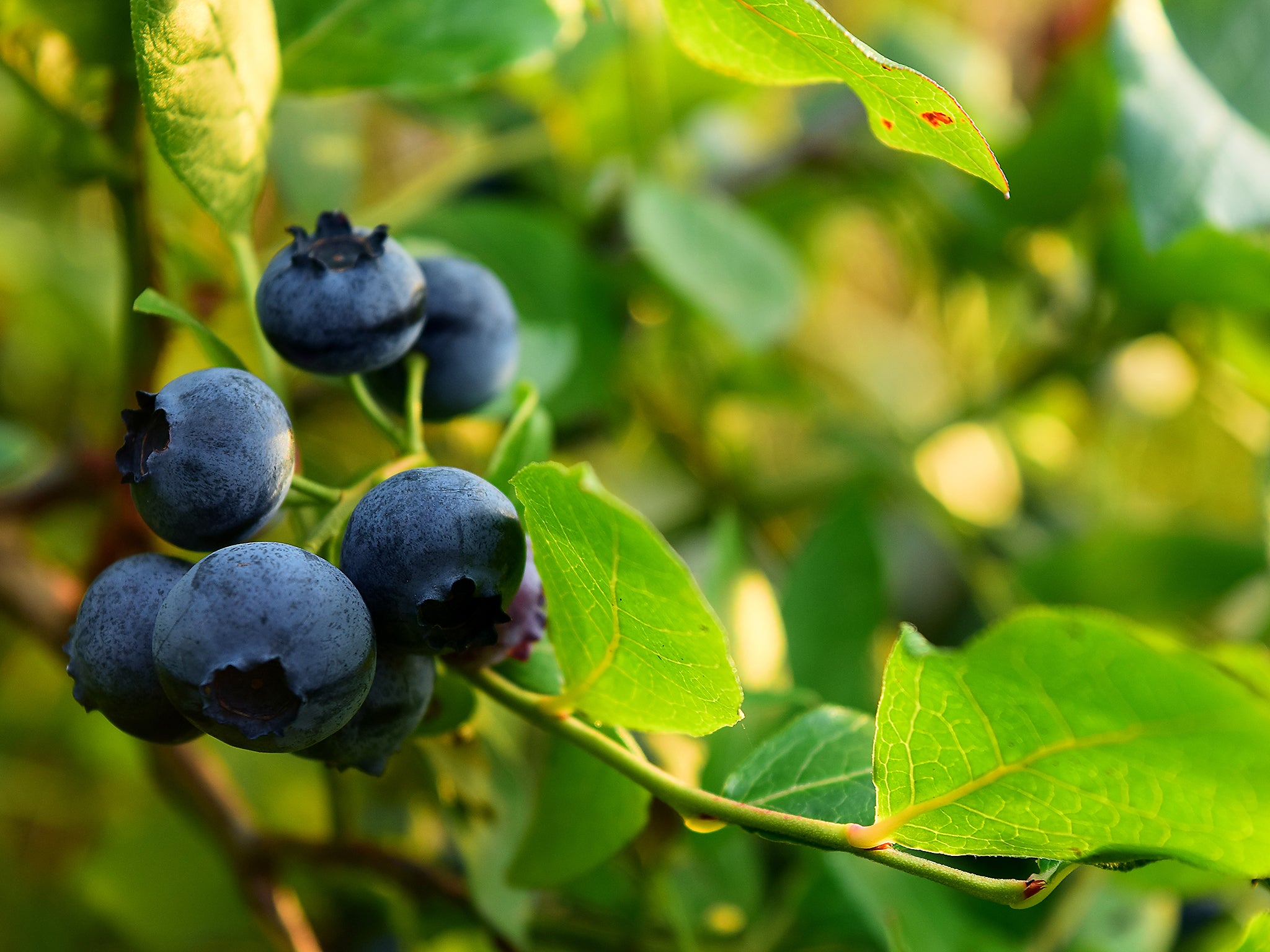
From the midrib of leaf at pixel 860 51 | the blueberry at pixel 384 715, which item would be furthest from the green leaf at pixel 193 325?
the midrib of leaf at pixel 860 51

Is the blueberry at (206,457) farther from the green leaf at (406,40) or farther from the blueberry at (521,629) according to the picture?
the green leaf at (406,40)

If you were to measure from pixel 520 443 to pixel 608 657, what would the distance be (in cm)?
11

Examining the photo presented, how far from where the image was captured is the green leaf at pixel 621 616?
288 mm

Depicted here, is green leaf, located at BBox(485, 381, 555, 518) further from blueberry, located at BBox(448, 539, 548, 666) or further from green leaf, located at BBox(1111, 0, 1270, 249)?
green leaf, located at BBox(1111, 0, 1270, 249)

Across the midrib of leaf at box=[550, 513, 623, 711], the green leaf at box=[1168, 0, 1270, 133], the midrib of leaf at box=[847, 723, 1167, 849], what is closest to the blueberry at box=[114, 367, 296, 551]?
the midrib of leaf at box=[550, 513, 623, 711]

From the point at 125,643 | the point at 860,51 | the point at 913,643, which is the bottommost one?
the point at 125,643

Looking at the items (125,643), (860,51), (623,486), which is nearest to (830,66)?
(860,51)

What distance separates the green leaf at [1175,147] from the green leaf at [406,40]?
0.34 meters

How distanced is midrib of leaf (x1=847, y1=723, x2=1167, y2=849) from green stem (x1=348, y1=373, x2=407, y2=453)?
0.71 ft

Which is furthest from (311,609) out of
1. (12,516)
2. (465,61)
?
(12,516)

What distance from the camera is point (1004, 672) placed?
32cm

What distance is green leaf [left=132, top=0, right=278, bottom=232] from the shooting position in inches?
13.0

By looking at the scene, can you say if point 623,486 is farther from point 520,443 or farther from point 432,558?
point 432,558

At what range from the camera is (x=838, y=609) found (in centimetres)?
67
